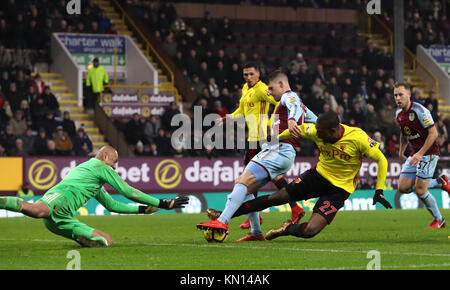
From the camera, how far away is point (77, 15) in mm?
29609

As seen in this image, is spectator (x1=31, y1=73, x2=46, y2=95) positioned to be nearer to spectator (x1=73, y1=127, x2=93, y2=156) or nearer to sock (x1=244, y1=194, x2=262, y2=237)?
spectator (x1=73, y1=127, x2=93, y2=156)

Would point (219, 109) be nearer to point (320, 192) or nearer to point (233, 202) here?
point (320, 192)

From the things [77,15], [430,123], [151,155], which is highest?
[77,15]

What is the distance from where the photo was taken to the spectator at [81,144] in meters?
23.8

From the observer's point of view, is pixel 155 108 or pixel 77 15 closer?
pixel 155 108

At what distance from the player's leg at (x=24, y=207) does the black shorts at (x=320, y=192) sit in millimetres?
3051

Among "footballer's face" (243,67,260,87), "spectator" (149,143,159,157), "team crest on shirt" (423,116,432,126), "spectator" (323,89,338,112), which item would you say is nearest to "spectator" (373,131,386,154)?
"spectator" (323,89,338,112)

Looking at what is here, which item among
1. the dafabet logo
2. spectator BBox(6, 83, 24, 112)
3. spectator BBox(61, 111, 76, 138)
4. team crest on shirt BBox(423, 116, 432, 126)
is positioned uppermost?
the dafabet logo

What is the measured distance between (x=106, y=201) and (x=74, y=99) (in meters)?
18.2

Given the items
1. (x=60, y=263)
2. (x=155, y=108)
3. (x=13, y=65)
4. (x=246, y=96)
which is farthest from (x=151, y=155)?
(x=60, y=263)

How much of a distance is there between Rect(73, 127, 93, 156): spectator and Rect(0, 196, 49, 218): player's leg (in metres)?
13.6

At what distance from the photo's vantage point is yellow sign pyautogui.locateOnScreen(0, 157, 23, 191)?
71.1 ft

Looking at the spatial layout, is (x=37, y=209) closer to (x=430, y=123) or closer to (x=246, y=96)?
(x=246, y=96)
